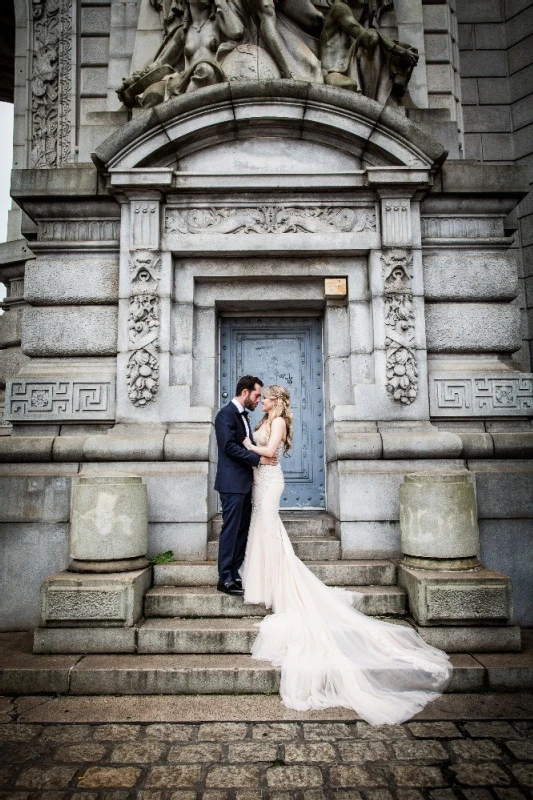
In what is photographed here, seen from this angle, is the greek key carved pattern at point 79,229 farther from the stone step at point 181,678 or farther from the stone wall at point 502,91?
the stone wall at point 502,91

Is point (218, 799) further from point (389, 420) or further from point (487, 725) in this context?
point (389, 420)

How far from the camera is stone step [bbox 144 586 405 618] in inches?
220

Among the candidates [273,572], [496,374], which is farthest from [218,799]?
[496,374]

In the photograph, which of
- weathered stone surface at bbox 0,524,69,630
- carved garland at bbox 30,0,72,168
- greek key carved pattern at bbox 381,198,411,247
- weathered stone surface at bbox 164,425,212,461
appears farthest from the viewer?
carved garland at bbox 30,0,72,168

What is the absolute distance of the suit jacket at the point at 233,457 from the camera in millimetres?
5855

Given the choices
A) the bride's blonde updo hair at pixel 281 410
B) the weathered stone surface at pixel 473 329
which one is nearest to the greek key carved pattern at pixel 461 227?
the weathered stone surface at pixel 473 329

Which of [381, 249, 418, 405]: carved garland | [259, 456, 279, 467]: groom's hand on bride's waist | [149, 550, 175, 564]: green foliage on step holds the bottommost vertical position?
[149, 550, 175, 564]: green foliage on step

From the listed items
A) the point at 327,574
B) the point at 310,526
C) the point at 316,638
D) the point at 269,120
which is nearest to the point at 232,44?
the point at 269,120

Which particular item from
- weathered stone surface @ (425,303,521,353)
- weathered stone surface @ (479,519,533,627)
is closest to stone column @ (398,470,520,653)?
weathered stone surface @ (479,519,533,627)

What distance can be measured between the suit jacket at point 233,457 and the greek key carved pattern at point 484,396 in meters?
2.56

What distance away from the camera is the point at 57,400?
7.08 metres

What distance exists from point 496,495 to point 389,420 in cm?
148

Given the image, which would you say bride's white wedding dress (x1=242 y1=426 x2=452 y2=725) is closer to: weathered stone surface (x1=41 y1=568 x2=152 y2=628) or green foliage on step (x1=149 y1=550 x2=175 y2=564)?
green foliage on step (x1=149 y1=550 x2=175 y2=564)

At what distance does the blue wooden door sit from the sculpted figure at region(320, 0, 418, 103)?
3.30 meters
